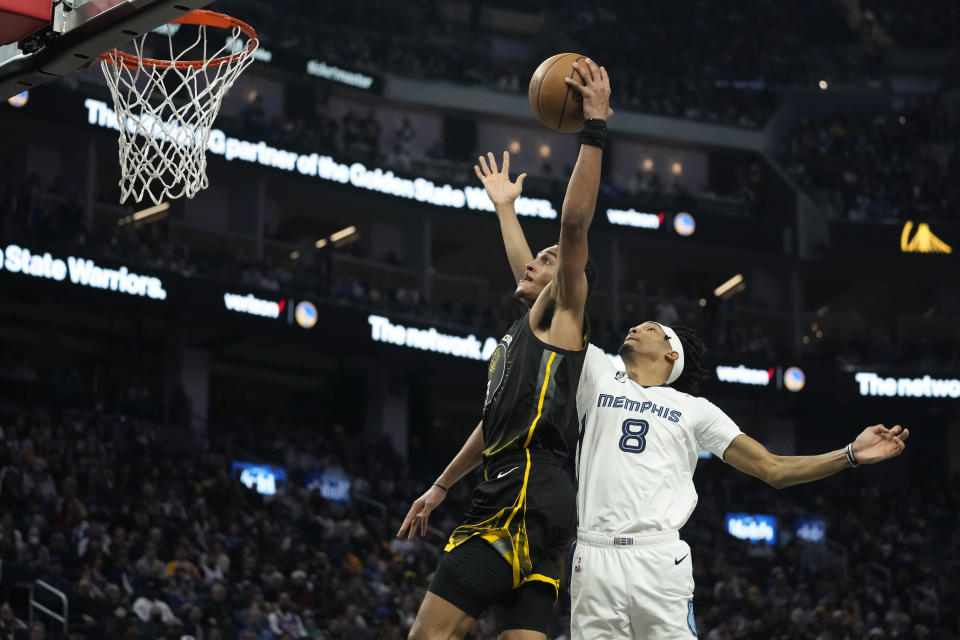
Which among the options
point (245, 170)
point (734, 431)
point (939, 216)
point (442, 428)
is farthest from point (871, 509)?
point (734, 431)

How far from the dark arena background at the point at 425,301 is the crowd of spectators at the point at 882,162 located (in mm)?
104

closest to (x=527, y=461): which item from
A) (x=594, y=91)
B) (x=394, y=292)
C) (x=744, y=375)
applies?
(x=594, y=91)

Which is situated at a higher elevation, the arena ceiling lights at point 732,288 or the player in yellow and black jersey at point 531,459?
the arena ceiling lights at point 732,288

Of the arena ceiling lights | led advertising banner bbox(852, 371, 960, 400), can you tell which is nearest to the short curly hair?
led advertising banner bbox(852, 371, 960, 400)

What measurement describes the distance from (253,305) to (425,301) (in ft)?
15.4

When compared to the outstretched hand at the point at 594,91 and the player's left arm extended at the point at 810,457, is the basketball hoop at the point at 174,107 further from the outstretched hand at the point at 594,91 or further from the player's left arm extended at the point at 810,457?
the player's left arm extended at the point at 810,457

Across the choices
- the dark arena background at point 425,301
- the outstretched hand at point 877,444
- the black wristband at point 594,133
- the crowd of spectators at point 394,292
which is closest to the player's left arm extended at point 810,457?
the outstretched hand at point 877,444

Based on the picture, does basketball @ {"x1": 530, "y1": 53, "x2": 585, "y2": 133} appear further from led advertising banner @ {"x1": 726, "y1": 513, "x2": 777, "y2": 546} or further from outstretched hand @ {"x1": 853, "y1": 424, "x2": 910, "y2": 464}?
led advertising banner @ {"x1": 726, "y1": 513, "x2": 777, "y2": 546}

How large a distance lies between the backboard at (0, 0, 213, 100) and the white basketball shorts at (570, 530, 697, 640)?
116 inches

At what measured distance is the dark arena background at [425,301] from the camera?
17.1 m

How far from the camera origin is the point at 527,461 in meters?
4.91

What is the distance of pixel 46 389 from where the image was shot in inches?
840

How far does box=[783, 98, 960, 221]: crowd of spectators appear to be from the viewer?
3161cm

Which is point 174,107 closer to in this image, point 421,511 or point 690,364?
point 421,511
